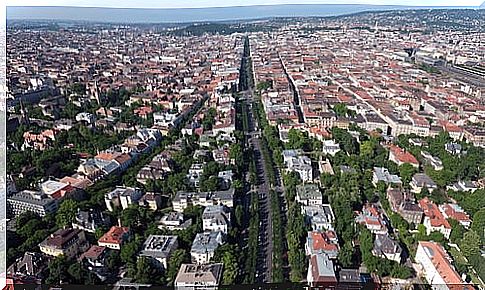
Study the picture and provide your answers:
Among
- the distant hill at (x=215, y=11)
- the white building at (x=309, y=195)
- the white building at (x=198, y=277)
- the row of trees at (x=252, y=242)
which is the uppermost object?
the distant hill at (x=215, y=11)

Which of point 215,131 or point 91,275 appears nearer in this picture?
point 91,275

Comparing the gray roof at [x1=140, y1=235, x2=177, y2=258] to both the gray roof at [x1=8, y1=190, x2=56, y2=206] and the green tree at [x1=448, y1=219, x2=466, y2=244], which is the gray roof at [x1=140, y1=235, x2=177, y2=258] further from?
the green tree at [x1=448, y1=219, x2=466, y2=244]

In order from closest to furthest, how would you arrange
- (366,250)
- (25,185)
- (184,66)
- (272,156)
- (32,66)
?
1. (366,250)
2. (25,185)
3. (272,156)
4. (32,66)
5. (184,66)

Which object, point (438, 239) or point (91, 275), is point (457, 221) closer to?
point (438, 239)

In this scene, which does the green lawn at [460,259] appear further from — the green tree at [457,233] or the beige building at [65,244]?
the beige building at [65,244]

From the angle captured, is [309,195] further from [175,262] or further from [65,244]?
[65,244]

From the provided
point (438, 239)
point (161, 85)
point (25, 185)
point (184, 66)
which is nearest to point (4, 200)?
point (25, 185)

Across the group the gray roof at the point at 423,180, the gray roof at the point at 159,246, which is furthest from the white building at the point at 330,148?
the gray roof at the point at 159,246

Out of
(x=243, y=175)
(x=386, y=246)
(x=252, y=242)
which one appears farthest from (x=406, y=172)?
(x=252, y=242)
